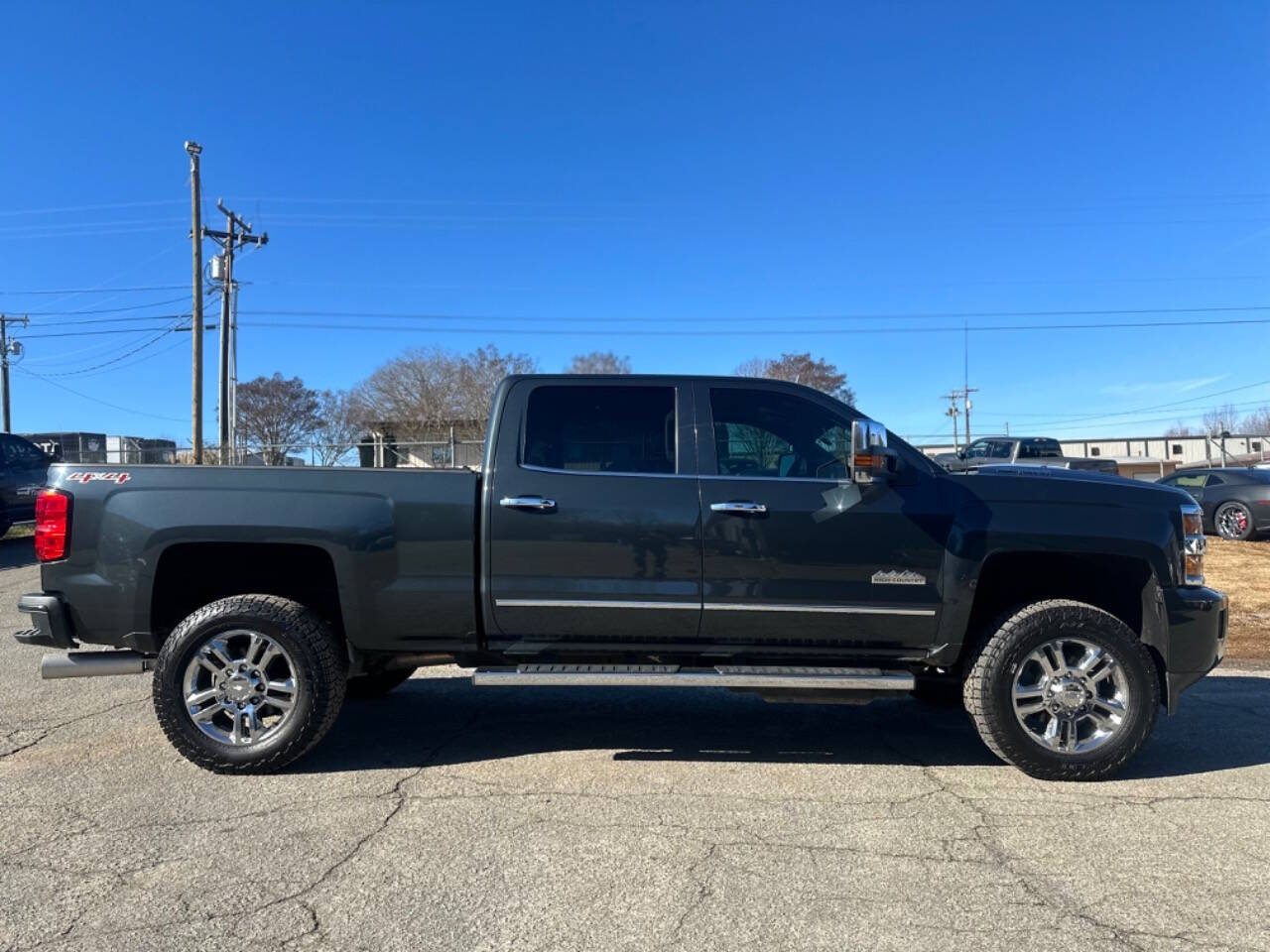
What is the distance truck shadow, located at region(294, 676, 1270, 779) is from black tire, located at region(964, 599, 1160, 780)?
1.01 ft

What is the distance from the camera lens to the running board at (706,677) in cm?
420

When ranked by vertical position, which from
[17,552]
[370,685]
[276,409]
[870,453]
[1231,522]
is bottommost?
[370,685]

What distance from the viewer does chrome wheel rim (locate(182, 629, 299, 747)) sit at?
428 cm

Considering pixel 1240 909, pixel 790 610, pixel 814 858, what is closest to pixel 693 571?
pixel 790 610

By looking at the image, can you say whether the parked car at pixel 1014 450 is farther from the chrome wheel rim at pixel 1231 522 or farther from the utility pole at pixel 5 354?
the utility pole at pixel 5 354

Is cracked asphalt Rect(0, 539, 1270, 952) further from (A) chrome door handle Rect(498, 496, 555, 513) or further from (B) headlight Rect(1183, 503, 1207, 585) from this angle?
(A) chrome door handle Rect(498, 496, 555, 513)

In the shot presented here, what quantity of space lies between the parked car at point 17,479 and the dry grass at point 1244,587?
55.4 feet

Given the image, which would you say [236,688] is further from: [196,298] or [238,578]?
[196,298]

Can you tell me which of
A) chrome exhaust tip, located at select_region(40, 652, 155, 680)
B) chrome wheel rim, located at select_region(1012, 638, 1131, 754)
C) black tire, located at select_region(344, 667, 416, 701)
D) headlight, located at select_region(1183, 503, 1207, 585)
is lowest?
black tire, located at select_region(344, 667, 416, 701)

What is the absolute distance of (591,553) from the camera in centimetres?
431

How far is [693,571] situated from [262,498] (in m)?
2.21

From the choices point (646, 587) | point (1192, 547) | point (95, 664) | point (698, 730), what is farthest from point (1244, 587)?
point (95, 664)

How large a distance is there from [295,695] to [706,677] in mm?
2059

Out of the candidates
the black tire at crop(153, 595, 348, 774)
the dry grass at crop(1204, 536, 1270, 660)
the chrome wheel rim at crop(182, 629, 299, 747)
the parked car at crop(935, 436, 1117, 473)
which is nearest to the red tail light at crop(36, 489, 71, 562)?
the black tire at crop(153, 595, 348, 774)
